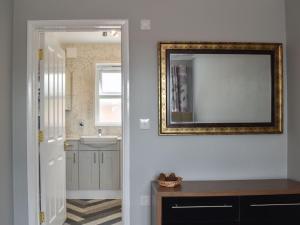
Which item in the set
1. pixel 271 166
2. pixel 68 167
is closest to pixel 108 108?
pixel 68 167

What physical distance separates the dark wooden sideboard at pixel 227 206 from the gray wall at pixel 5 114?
1.30 metres

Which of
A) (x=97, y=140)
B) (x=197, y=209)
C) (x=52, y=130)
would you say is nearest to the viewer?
(x=197, y=209)

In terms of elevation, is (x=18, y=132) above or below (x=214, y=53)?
below

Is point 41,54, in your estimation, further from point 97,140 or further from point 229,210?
point 229,210

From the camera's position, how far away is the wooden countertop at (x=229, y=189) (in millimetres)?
2533

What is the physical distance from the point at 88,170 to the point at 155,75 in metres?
2.48

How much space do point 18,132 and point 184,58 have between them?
5.59 feet

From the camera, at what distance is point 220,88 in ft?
9.85

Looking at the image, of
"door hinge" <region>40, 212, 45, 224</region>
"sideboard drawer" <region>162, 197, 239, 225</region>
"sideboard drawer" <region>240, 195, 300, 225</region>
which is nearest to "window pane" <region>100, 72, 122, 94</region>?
"door hinge" <region>40, 212, 45, 224</region>

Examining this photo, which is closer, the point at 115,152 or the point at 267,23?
the point at 267,23

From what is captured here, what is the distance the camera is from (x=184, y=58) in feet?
9.75

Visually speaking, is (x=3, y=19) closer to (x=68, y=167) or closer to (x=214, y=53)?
(x=214, y=53)

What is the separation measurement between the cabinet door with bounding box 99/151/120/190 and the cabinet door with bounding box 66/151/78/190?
1.26 ft

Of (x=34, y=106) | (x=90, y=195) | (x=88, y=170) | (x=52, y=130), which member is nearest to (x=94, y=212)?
(x=90, y=195)
